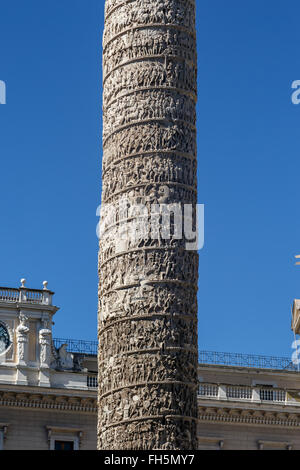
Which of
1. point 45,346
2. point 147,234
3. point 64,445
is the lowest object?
point 147,234

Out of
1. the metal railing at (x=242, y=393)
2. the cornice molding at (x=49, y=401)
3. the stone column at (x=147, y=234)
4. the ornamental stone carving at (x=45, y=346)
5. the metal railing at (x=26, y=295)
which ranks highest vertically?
the metal railing at (x=26, y=295)

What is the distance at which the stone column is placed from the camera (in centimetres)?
1026

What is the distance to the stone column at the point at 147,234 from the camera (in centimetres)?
1026

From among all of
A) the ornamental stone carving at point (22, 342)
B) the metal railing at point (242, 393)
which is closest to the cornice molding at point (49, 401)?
the ornamental stone carving at point (22, 342)

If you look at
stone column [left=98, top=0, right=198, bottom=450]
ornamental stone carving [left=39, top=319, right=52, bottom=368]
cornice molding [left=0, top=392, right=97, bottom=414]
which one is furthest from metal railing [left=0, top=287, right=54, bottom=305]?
stone column [left=98, top=0, right=198, bottom=450]

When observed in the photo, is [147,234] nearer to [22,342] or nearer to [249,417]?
[22,342]

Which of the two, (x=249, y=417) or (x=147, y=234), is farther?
(x=249, y=417)

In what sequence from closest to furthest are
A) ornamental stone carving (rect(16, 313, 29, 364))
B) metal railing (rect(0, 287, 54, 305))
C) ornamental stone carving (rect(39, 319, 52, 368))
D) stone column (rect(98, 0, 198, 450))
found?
stone column (rect(98, 0, 198, 450))
ornamental stone carving (rect(16, 313, 29, 364))
ornamental stone carving (rect(39, 319, 52, 368))
metal railing (rect(0, 287, 54, 305))

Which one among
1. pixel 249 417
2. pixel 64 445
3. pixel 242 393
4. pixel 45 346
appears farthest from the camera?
pixel 242 393

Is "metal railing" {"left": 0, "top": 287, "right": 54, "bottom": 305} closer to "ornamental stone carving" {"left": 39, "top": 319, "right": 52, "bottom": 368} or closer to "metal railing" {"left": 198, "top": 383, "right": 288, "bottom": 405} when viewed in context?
"ornamental stone carving" {"left": 39, "top": 319, "right": 52, "bottom": 368}

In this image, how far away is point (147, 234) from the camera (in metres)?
10.6

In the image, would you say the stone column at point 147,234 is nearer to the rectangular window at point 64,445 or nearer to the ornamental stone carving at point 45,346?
the ornamental stone carving at point 45,346

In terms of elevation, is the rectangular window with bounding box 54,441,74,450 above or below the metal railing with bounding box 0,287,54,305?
below

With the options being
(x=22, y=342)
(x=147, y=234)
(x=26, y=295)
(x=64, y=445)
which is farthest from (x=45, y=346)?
(x=147, y=234)
